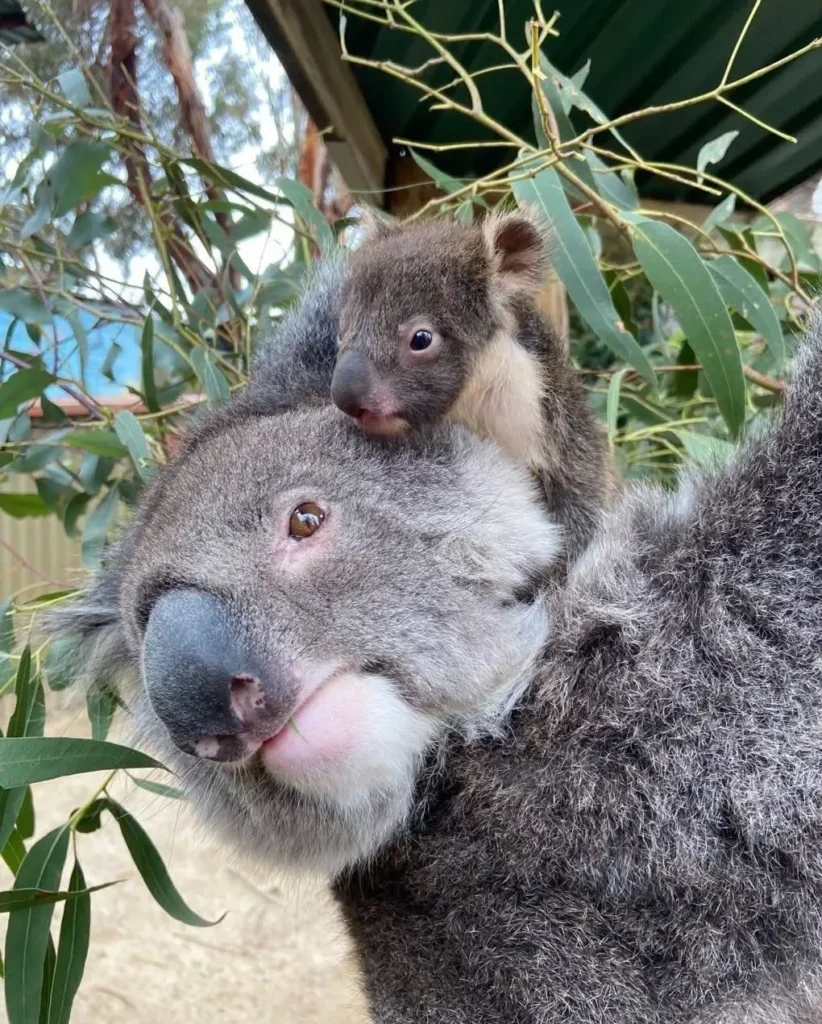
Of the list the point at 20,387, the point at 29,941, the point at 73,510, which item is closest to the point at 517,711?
the point at 29,941

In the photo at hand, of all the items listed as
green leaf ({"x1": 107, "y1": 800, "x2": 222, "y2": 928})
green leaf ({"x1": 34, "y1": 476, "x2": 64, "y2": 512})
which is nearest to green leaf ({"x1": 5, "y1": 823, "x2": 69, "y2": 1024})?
green leaf ({"x1": 107, "y1": 800, "x2": 222, "y2": 928})

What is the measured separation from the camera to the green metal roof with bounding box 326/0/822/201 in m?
2.21

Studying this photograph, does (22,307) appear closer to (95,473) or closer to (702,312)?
(95,473)

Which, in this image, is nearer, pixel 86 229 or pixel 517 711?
pixel 517 711

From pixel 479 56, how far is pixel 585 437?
148 centimetres

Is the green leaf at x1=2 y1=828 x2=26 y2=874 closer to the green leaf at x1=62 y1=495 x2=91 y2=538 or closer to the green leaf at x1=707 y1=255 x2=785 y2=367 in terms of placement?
the green leaf at x1=62 y1=495 x2=91 y2=538

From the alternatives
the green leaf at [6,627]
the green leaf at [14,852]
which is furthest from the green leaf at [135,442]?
the green leaf at [14,852]

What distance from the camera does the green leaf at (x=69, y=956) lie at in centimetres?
140

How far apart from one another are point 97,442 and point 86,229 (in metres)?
0.66

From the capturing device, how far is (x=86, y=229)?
85.0 inches

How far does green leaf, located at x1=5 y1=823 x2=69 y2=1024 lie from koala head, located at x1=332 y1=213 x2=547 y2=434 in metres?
0.92

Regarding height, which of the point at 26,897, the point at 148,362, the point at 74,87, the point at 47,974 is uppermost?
the point at 74,87

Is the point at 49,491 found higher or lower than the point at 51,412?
lower

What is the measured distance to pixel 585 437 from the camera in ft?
Answer: 4.39
